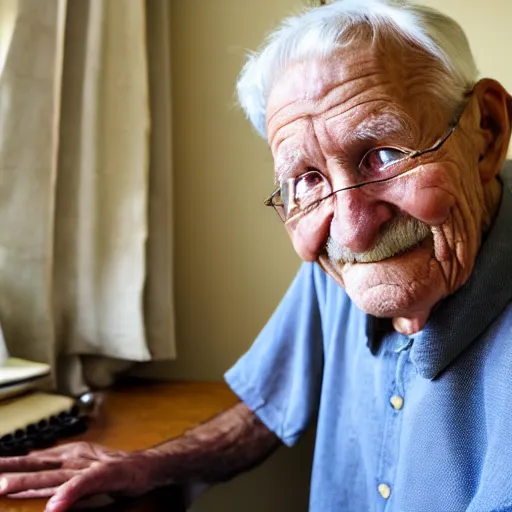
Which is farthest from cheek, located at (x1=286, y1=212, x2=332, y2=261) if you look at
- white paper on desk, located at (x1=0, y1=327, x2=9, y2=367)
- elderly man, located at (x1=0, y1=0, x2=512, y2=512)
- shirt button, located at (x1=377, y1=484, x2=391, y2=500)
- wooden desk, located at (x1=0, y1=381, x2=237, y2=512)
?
white paper on desk, located at (x1=0, y1=327, x2=9, y2=367)

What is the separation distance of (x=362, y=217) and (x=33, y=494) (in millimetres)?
627

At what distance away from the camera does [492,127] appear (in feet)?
2.60

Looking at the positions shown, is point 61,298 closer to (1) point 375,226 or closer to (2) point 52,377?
(2) point 52,377

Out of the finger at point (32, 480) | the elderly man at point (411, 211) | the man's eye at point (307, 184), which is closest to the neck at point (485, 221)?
the elderly man at point (411, 211)

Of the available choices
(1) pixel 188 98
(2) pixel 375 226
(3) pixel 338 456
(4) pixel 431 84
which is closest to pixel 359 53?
(4) pixel 431 84

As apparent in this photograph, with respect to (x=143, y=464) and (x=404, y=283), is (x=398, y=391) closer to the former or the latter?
(x=404, y=283)

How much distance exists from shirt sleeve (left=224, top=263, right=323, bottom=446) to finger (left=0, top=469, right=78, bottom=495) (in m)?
0.39

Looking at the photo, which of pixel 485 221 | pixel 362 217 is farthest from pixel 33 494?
pixel 485 221

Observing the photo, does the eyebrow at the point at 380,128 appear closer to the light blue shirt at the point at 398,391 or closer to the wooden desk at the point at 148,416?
the light blue shirt at the point at 398,391

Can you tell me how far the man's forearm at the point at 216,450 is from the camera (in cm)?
100

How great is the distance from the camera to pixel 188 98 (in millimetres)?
1487

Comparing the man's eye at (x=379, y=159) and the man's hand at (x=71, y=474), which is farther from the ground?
the man's eye at (x=379, y=159)

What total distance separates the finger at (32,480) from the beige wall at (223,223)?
0.62 meters

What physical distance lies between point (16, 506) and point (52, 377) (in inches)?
16.2
